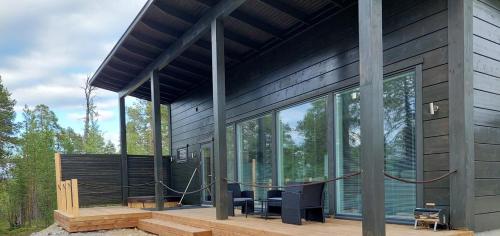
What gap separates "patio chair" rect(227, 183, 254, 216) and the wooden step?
1.88 ft

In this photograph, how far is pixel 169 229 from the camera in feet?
19.1

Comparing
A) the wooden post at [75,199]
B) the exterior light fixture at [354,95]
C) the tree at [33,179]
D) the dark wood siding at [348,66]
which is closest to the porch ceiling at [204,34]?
the dark wood siding at [348,66]

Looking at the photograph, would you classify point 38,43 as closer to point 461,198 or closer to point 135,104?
point 135,104

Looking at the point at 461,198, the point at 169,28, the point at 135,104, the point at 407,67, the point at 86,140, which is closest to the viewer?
the point at 461,198

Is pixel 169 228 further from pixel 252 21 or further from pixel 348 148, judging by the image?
pixel 252 21

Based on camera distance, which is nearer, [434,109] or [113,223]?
[434,109]

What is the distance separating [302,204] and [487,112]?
85.3 inches

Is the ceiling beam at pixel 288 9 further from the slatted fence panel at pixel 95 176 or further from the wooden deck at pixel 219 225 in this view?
the slatted fence panel at pixel 95 176

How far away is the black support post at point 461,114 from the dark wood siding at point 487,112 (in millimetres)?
185

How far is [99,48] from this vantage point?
28.8 meters

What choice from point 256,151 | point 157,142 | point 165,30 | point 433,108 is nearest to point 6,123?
point 157,142

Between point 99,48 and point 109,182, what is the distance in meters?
Result: 21.8

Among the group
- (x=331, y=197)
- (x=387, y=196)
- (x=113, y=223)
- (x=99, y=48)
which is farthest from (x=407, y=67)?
(x=99, y=48)

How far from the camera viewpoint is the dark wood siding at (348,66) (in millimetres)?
3887
